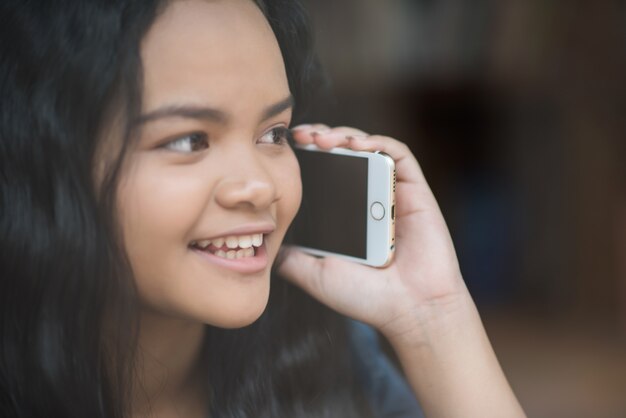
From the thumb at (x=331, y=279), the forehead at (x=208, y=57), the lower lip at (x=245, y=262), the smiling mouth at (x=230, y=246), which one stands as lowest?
the thumb at (x=331, y=279)

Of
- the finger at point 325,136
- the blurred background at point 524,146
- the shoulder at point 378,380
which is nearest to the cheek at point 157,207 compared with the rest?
the finger at point 325,136

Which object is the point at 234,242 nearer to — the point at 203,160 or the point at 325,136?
the point at 203,160

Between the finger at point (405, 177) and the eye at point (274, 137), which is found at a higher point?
the eye at point (274, 137)

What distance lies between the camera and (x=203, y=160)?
76cm

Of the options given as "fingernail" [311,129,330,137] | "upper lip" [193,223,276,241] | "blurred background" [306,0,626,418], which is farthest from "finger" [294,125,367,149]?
"blurred background" [306,0,626,418]

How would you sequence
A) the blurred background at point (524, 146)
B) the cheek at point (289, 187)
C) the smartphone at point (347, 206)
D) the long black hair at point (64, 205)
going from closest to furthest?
the long black hair at point (64, 205) < the cheek at point (289, 187) < the smartphone at point (347, 206) < the blurred background at point (524, 146)

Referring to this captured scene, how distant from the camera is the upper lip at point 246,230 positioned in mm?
772

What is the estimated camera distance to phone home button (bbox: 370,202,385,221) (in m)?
0.98

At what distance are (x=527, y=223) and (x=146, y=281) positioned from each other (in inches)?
74.4

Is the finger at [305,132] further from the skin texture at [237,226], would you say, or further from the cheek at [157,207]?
the cheek at [157,207]

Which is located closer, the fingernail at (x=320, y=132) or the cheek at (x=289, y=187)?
the cheek at (x=289, y=187)

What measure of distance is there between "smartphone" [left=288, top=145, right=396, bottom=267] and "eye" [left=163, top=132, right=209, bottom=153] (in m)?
0.29

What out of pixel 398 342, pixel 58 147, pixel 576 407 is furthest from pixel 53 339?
pixel 576 407

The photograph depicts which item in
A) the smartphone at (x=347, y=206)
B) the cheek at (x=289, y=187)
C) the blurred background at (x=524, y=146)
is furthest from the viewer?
the blurred background at (x=524, y=146)
